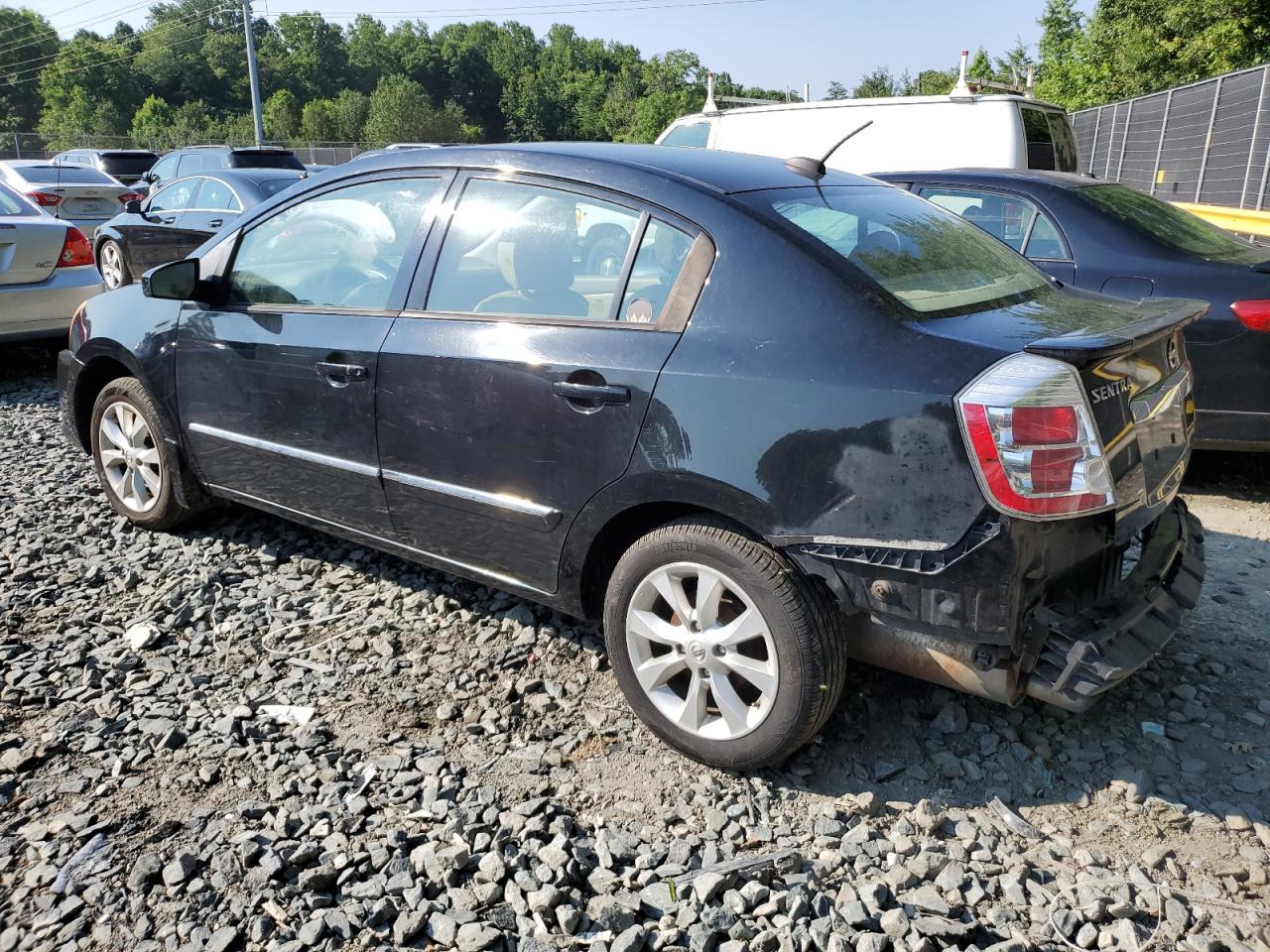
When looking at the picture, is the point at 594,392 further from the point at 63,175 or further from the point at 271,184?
the point at 63,175

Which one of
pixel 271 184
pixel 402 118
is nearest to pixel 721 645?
pixel 271 184

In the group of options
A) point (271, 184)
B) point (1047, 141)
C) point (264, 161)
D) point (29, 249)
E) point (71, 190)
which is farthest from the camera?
point (264, 161)

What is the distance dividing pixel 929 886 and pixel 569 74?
12790cm

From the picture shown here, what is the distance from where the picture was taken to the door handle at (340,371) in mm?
3457

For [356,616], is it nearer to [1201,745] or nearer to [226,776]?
[226,776]

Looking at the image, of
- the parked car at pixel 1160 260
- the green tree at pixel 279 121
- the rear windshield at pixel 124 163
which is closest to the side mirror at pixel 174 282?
the parked car at pixel 1160 260

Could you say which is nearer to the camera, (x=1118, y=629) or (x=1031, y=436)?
(x=1031, y=436)

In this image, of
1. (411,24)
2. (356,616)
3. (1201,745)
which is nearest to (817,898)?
(1201,745)

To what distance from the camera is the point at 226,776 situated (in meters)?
2.88

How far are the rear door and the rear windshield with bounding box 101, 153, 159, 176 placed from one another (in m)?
23.9

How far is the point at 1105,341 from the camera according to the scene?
2.44 m

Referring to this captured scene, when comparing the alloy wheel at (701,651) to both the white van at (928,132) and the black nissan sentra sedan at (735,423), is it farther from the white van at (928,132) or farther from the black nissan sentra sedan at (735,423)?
the white van at (928,132)

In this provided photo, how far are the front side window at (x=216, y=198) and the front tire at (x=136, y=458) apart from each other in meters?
7.25

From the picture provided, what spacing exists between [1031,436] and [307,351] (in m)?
2.54
